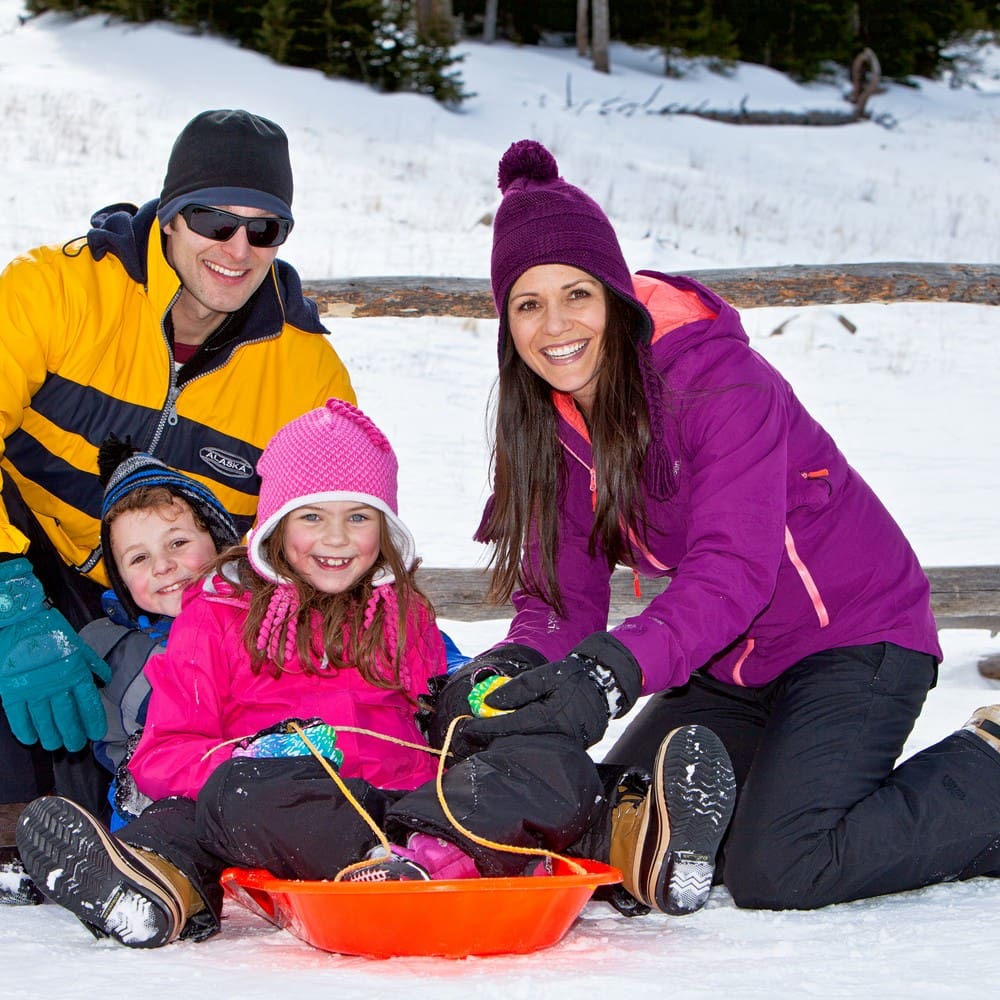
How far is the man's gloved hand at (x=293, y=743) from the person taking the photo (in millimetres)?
2359

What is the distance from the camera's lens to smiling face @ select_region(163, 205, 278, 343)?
305 cm

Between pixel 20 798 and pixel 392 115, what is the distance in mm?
17103

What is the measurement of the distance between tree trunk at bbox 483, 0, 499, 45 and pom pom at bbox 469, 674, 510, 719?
25.1 meters

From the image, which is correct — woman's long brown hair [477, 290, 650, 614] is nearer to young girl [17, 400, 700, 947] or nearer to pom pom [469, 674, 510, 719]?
young girl [17, 400, 700, 947]

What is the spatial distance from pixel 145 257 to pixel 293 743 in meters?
1.31

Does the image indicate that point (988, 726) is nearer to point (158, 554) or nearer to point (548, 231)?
point (548, 231)

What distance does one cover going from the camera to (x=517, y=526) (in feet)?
9.42

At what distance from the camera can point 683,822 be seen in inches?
88.0

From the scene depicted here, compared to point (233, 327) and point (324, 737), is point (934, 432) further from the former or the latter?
point (324, 737)

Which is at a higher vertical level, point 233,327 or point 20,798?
point 233,327

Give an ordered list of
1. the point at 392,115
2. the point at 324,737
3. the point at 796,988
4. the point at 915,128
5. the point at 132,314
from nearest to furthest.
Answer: the point at 796,988 → the point at 324,737 → the point at 132,314 → the point at 392,115 → the point at 915,128

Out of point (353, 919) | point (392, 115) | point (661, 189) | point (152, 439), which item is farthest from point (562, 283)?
point (392, 115)

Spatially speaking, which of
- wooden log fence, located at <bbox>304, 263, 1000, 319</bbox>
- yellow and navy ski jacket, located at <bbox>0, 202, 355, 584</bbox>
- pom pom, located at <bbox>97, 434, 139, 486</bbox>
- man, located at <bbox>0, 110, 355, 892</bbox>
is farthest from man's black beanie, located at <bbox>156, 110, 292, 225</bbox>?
wooden log fence, located at <bbox>304, 263, 1000, 319</bbox>

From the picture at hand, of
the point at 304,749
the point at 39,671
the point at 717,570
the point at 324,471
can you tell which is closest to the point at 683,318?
the point at 717,570
